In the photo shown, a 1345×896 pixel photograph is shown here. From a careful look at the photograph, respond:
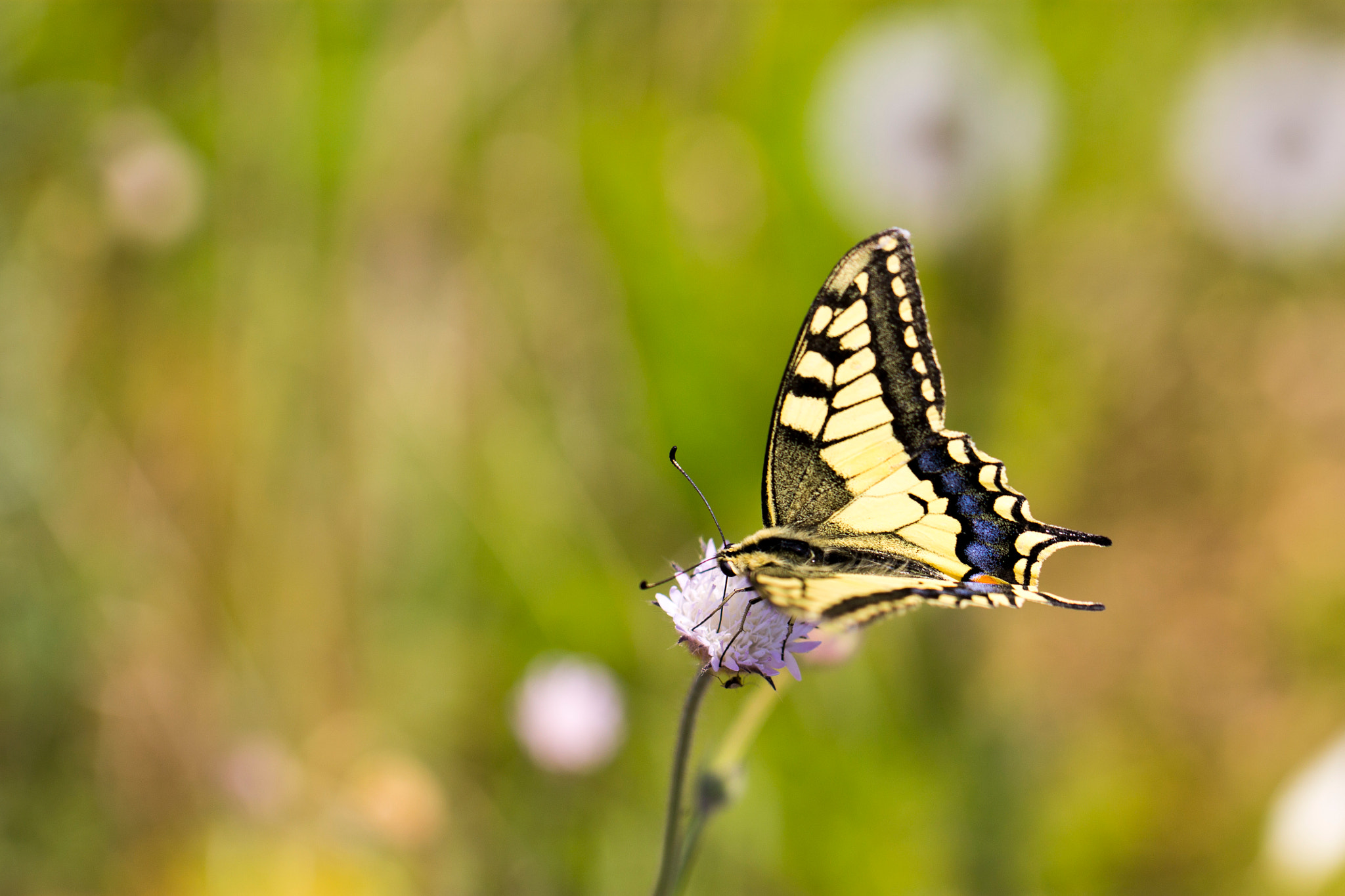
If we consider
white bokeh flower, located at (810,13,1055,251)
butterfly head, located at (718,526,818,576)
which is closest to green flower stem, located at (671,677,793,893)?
butterfly head, located at (718,526,818,576)

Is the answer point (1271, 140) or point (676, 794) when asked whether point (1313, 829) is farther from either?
point (1271, 140)

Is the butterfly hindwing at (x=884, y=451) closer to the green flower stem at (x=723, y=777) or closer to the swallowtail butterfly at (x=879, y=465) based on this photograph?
the swallowtail butterfly at (x=879, y=465)

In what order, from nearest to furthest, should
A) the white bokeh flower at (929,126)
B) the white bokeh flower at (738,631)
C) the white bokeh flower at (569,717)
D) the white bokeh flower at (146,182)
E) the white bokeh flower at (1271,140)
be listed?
the white bokeh flower at (738,631) → the white bokeh flower at (569,717) → the white bokeh flower at (146,182) → the white bokeh flower at (929,126) → the white bokeh flower at (1271,140)

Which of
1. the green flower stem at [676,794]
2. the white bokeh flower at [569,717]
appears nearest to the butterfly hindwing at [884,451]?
the green flower stem at [676,794]

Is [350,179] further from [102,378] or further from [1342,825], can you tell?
[1342,825]

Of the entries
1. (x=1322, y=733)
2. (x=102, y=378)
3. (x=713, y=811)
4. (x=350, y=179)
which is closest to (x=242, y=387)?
(x=102, y=378)

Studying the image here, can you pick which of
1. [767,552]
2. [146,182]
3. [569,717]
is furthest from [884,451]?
[146,182]
